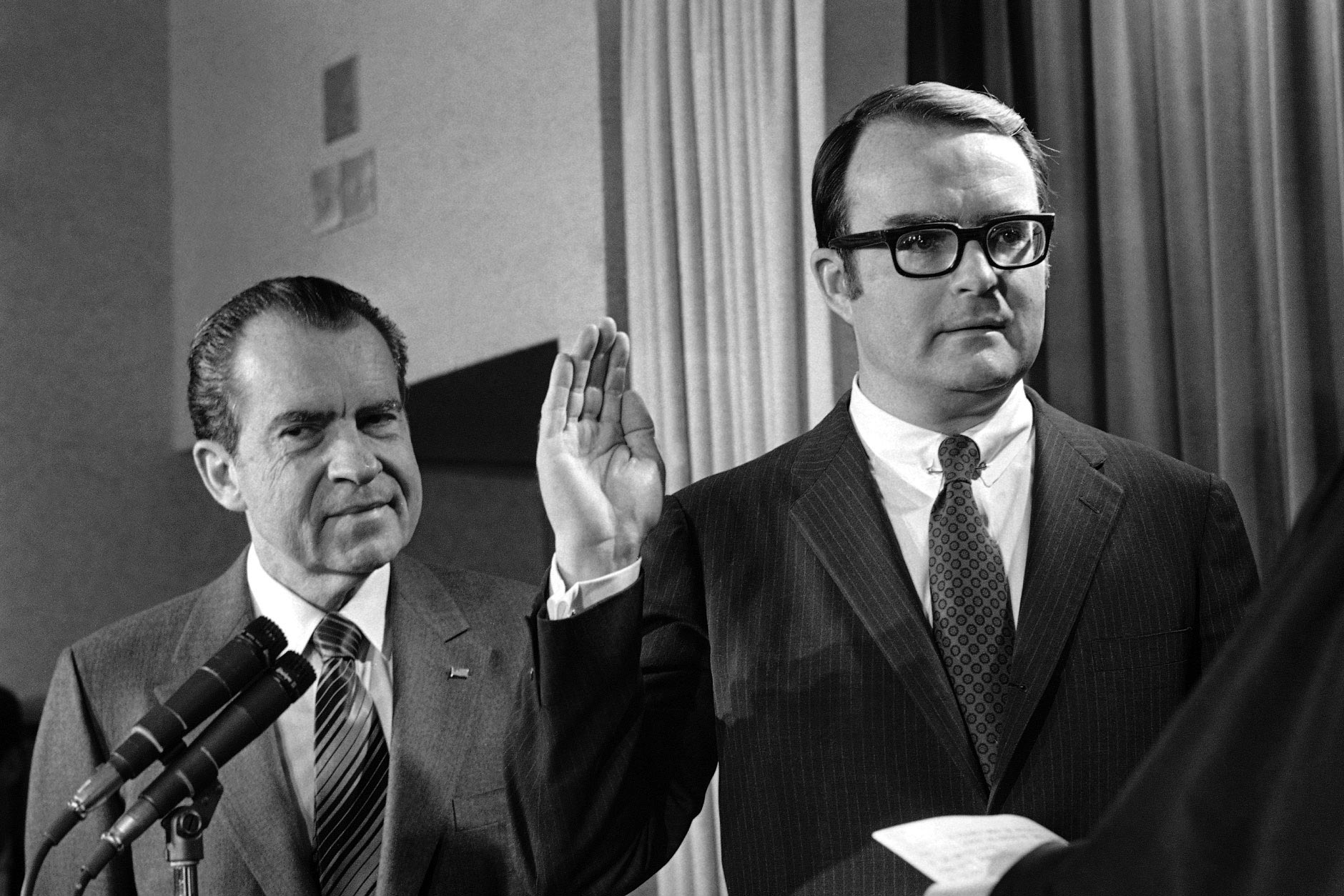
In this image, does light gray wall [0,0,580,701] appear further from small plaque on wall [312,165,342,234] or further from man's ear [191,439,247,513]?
man's ear [191,439,247,513]

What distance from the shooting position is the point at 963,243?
2.04 m

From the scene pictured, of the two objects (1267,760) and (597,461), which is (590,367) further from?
(1267,760)

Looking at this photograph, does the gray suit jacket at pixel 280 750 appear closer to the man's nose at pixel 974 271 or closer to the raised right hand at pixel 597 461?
the raised right hand at pixel 597 461

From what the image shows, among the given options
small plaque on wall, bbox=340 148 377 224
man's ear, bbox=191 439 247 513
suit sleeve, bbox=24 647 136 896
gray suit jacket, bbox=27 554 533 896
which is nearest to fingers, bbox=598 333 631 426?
gray suit jacket, bbox=27 554 533 896

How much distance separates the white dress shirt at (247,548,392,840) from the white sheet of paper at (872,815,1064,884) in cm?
114

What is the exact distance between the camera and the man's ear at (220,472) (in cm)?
272

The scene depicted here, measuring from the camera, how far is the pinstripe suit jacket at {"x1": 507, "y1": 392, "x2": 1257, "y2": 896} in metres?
1.89

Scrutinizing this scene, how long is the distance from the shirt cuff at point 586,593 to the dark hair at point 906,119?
Answer: 1.74 ft

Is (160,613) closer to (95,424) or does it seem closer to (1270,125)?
(1270,125)

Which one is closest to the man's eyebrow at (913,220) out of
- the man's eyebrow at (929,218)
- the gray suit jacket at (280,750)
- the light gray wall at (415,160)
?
the man's eyebrow at (929,218)

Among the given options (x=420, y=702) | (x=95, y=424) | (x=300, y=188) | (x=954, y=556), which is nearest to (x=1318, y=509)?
(x=954, y=556)

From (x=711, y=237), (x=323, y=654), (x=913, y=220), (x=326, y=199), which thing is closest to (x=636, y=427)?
(x=913, y=220)

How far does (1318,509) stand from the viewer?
1.15 m

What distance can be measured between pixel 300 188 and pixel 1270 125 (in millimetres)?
3501
